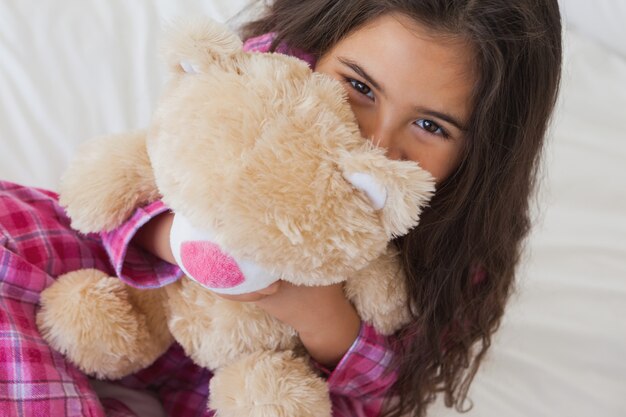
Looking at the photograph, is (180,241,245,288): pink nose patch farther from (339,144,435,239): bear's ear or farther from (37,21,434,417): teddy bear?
(339,144,435,239): bear's ear

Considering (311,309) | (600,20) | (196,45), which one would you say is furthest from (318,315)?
(600,20)

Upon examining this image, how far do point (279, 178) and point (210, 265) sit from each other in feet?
0.29

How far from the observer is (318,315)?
26.4 inches

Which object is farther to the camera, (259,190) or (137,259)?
(137,259)

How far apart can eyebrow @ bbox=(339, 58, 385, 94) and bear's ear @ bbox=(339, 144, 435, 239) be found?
165 mm

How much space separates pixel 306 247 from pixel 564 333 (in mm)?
693

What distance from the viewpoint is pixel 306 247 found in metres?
0.46

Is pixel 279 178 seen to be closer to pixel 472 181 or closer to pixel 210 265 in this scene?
pixel 210 265

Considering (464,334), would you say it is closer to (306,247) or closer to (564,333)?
(564,333)

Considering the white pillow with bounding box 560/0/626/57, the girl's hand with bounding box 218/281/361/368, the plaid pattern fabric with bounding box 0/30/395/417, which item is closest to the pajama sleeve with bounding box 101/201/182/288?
the plaid pattern fabric with bounding box 0/30/395/417

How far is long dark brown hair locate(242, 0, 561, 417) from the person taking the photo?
0.64 meters

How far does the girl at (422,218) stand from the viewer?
24.7 inches

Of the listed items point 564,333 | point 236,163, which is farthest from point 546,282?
point 236,163

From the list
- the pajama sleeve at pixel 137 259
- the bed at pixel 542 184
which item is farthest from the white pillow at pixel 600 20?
the pajama sleeve at pixel 137 259
